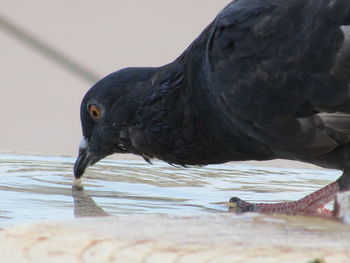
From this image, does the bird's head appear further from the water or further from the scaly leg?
the scaly leg

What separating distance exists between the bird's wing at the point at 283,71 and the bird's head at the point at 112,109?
0.66 metres

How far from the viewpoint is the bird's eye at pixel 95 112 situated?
484cm

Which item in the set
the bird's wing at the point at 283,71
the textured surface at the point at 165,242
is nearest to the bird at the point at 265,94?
the bird's wing at the point at 283,71

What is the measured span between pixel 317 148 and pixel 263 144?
322 mm

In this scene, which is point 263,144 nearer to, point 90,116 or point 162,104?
point 162,104

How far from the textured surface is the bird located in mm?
1716

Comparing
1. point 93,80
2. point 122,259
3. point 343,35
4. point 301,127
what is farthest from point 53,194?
point 93,80

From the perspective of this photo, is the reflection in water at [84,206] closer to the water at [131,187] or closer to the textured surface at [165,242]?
the water at [131,187]

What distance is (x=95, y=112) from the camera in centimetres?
487

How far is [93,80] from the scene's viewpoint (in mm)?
8641

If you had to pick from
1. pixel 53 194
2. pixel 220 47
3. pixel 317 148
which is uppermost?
pixel 220 47

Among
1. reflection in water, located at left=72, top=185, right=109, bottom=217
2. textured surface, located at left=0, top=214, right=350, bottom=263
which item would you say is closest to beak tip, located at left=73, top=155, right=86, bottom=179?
reflection in water, located at left=72, top=185, right=109, bottom=217

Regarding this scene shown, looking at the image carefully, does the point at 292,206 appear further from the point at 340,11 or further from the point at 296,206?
the point at 340,11

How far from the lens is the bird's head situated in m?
4.75
